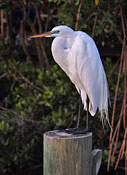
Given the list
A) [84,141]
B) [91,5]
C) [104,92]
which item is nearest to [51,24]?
[91,5]

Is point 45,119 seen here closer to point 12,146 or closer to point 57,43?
point 12,146

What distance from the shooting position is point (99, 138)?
11.9 feet

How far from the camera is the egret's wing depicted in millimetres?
2330

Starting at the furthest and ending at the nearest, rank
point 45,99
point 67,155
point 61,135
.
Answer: point 45,99 < point 61,135 < point 67,155

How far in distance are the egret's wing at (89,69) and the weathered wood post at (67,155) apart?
1.73 feet

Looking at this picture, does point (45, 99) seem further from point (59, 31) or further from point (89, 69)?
point (59, 31)

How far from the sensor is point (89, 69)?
2.38 m

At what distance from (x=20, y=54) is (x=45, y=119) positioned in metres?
1.41

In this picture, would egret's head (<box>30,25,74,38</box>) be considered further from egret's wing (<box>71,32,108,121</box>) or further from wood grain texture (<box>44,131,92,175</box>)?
wood grain texture (<box>44,131,92,175</box>)

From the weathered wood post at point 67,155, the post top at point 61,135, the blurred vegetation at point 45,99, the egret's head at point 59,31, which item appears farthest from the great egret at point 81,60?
the blurred vegetation at point 45,99

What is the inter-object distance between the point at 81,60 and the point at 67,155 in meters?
0.75

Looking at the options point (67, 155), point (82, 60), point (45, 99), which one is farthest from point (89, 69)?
point (45, 99)

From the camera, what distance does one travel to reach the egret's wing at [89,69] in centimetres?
233

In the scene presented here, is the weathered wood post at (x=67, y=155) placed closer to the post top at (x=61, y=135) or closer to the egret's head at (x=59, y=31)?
→ the post top at (x=61, y=135)
